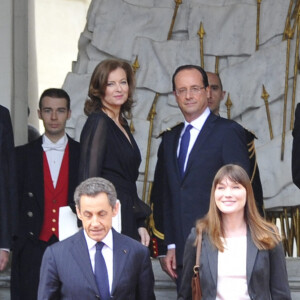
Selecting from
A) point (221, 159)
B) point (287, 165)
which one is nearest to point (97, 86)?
point (221, 159)

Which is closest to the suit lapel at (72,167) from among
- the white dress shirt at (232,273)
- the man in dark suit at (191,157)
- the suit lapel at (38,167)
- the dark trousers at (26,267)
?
the suit lapel at (38,167)

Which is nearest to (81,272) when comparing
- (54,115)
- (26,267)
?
(26,267)

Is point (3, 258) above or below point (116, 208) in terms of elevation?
below

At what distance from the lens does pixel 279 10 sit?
10.4m

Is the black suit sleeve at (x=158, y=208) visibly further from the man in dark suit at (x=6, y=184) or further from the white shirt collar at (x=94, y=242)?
the white shirt collar at (x=94, y=242)

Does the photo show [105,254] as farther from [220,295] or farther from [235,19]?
[235,19]

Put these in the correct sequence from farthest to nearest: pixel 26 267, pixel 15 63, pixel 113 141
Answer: pixel 15 63 → pixel 26 267 → pixel 113 141

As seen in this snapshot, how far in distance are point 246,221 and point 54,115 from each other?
2346mm

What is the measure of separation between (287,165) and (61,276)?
3.25 m

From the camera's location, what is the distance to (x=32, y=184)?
8930 mm

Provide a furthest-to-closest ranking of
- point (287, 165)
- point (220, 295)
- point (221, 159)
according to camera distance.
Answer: point (287, 165) → point (221, 159) → point (220, 295)

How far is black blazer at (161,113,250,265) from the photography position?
7.77 metres

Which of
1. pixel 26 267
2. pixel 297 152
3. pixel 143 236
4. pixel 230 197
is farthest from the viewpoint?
pixel 26 267

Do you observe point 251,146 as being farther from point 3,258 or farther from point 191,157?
point 3,258
